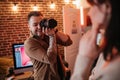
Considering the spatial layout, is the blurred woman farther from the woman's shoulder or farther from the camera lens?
the camera lens

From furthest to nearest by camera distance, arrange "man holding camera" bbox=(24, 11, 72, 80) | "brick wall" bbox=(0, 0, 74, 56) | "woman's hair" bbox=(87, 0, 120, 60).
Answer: "brick wall" bbox=(0, 0, 74, 56), "man holding camera" bbox=(24, 11, 72, 80), "woman's hair" bbox=(87, 0, 120, 60)

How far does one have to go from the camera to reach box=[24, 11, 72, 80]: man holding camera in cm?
162

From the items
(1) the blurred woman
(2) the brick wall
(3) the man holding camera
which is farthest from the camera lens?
(2) the brick wall

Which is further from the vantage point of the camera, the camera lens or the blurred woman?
the camera lens

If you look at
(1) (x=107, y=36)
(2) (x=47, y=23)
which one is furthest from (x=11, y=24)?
(1) (x=107, y=36)

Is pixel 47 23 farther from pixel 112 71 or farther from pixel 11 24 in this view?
pixel 11 24

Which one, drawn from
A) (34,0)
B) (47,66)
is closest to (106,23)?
(47,66)

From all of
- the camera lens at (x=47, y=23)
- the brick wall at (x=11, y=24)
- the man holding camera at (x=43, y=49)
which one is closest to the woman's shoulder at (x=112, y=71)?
the man holding camera at (x=43, y=49)

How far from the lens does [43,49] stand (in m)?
1.70

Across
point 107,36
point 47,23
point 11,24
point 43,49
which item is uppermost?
point 107,36

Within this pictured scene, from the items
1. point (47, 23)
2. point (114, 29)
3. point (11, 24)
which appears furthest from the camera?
point (11, 24)

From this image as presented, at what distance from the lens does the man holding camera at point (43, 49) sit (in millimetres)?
1620

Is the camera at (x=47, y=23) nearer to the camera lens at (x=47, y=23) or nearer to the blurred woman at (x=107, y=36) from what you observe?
the camera lens at (x=47, y=23)

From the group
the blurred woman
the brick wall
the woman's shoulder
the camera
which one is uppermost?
the blurred woman
